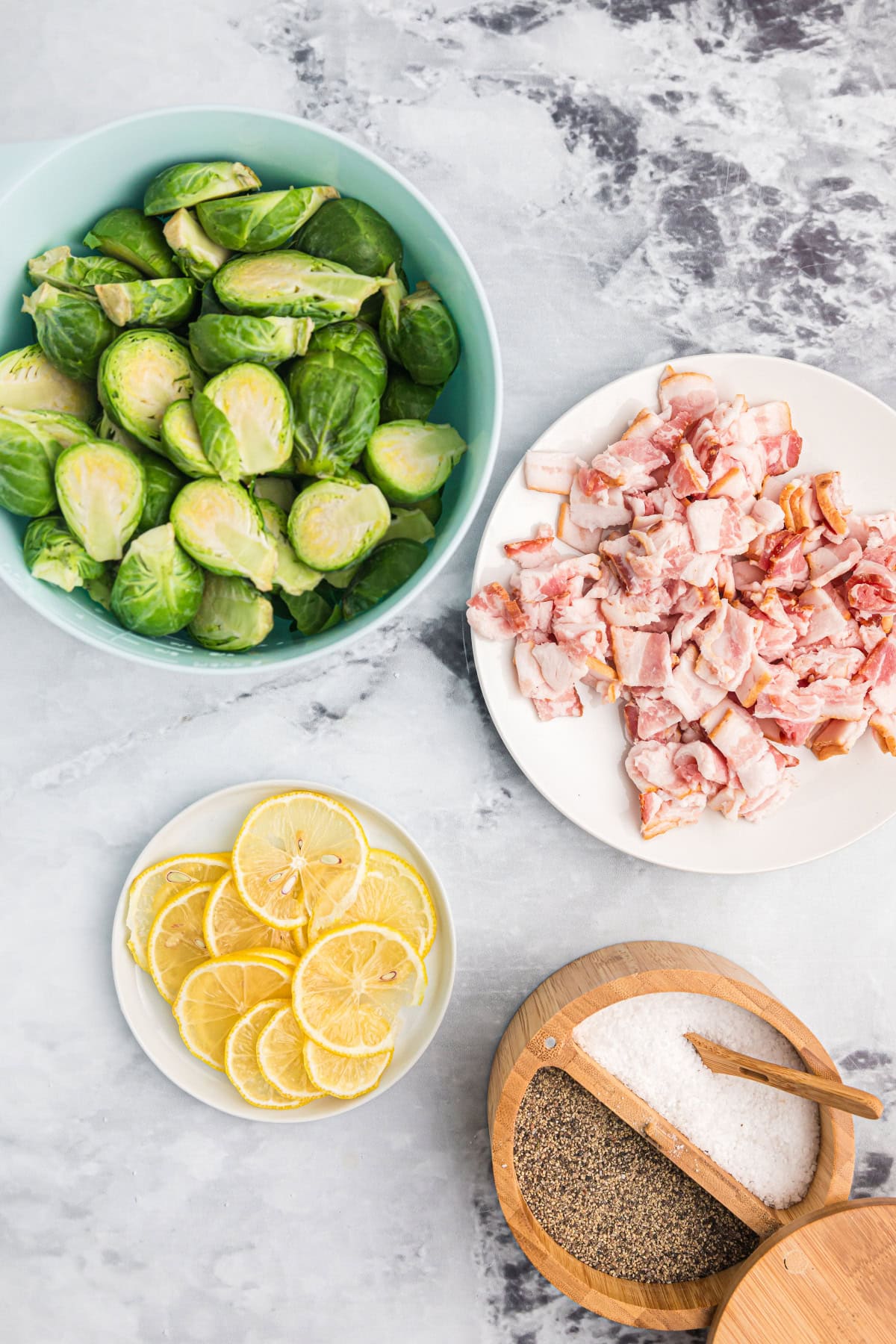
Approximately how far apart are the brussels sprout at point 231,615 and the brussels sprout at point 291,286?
349mm

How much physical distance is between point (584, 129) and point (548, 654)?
85 cm

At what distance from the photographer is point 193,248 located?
3.64 feet

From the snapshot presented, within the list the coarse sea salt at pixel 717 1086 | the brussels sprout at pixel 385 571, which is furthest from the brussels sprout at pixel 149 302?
the coarse sea salt at pixel 717 1086

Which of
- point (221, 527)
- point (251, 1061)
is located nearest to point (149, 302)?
point (221, 527)

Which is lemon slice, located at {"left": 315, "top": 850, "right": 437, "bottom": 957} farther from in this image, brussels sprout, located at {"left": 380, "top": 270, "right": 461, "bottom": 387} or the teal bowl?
brussels sprout, located at {"left": 380, "top": 270, "right": 461, "bottom": 387}

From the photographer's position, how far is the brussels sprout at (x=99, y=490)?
1.07 meters

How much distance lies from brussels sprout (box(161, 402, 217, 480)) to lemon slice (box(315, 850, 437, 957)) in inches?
26.6

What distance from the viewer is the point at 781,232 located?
147 cm

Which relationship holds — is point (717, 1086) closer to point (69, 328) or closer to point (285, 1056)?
point (285, 1056)

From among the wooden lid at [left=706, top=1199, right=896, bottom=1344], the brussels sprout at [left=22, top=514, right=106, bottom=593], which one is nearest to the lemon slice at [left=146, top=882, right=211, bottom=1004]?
the brussels sprout at [left=22, top=514, right=106, bottom=593]

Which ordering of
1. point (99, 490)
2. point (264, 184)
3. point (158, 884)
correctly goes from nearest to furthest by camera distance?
point (99, 490) → point (264, 184) → point (158, 884)

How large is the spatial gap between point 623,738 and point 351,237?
85 cm

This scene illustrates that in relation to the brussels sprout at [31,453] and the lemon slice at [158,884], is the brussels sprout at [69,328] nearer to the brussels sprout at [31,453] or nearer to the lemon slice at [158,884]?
the brussels sprout at [31,453]

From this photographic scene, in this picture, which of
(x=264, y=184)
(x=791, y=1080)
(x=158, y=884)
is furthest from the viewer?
(x=158, y=884)
